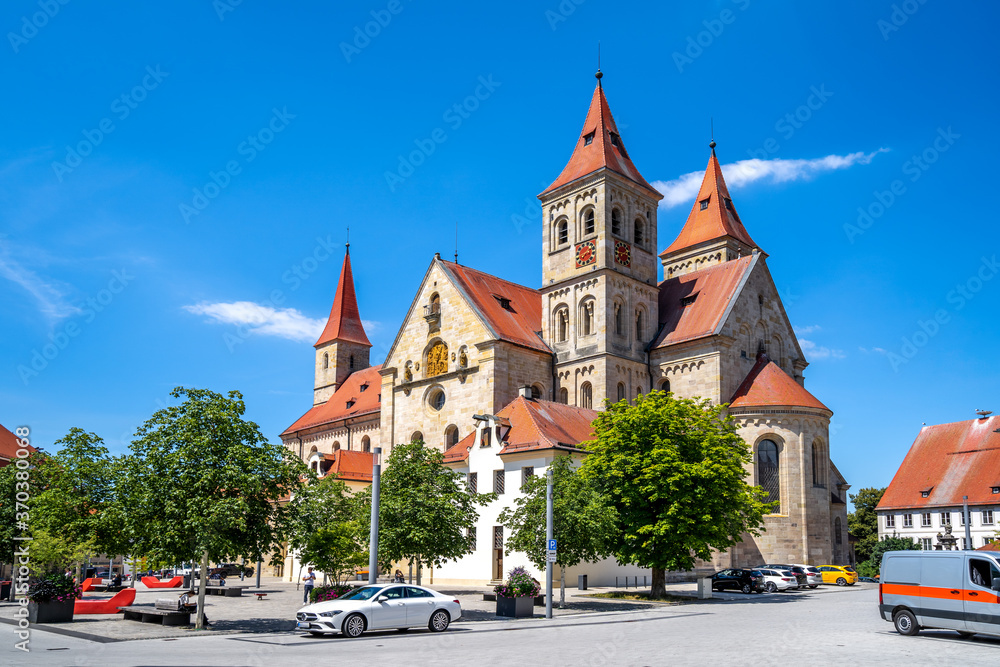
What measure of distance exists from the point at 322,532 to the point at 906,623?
16.5 m

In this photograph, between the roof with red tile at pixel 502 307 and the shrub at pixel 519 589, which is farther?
the roof with red tile at pixel 502 307

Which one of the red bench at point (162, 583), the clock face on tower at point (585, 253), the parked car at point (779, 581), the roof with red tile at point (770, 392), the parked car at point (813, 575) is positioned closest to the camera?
the parked car at point (779, 581)

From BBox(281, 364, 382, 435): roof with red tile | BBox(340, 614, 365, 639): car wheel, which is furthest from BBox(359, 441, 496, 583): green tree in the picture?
BBox(281, 364, 382, 435): roof with red tile

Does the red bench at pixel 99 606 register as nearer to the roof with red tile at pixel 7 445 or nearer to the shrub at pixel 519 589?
the shrub at pixel 519 589

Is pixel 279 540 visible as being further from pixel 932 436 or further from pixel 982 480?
pixel 932 436

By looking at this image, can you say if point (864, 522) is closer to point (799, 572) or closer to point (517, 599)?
point (799, 572)

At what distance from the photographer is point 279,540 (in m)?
24.6

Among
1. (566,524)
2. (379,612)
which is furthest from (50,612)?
(566,524)

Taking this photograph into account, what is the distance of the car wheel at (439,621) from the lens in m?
22.8

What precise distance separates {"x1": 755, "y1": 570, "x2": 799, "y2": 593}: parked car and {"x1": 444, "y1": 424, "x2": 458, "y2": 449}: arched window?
20.1 metres

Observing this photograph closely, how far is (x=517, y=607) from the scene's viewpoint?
26.4 m

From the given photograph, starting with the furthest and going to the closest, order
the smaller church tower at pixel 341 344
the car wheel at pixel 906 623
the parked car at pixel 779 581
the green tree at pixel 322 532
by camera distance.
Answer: the smaller church tower at pixel 341 344 < the parked car at pixel 779 581 < the green tree at pixel 322 532 < the car wheel at pixel 906 623

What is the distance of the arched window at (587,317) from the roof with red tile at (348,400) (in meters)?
22.1

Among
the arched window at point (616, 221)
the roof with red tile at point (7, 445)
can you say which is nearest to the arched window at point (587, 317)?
the arched window at point (616, 221)
